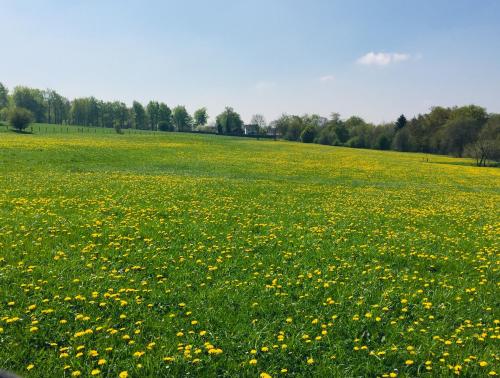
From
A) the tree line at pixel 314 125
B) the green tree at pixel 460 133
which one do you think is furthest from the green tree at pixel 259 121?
the green tree at pixel 460 133

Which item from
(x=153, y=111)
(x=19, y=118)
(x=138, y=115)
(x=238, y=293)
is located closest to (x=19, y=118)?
(x=19, y=118)

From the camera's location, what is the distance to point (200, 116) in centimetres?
18862

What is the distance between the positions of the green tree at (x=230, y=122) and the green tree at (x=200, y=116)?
3342cm

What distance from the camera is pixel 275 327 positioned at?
5.98 meters

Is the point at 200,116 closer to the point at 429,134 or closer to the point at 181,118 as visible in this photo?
the point at 181,118

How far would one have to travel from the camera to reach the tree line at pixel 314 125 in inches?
3462

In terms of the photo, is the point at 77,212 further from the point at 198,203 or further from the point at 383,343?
the point at 383,343

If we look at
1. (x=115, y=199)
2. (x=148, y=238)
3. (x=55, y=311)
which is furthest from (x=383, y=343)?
(x=115, y=199)

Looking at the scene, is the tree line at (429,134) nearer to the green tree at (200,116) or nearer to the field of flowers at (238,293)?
the green tree at (200,116)

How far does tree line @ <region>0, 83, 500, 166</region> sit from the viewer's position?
87.9 metres

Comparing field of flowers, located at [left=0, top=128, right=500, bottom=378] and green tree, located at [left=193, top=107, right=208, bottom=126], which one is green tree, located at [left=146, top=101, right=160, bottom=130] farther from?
field of flowers, located at [left=0, top=128, right=500, bottom=378]

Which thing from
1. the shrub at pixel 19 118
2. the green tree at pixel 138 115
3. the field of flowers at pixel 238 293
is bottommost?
the field of flowers at pixel 238 293

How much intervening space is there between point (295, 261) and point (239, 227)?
3.35m

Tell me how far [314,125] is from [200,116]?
6612 cm
